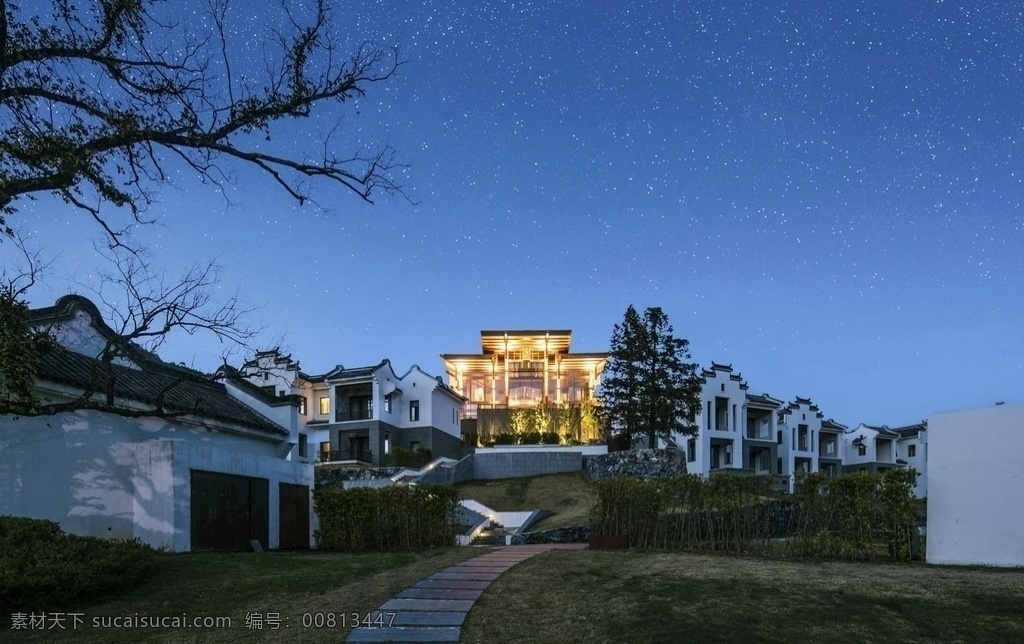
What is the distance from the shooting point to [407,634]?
7672 mm

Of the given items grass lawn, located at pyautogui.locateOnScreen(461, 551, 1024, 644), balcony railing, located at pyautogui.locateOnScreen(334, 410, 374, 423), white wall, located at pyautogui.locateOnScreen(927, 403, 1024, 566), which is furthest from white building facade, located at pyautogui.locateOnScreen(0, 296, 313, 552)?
balcony railing, located at pyautogui.locateOnScreen(334, 410, 374, 423)

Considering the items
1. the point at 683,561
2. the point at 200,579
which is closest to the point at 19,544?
the point at 200,579

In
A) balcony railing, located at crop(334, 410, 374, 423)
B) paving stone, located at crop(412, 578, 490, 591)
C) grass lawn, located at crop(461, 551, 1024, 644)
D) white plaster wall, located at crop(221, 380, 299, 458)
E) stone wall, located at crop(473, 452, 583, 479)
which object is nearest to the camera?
grass lawn, located at crop(461, 551, 1024, 644)

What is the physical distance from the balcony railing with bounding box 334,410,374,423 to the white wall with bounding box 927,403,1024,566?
124 feet

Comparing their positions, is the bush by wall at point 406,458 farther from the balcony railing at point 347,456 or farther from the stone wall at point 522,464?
the balcony railing at point 347,456

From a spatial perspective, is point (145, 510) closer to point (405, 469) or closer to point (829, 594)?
point (829, 594)

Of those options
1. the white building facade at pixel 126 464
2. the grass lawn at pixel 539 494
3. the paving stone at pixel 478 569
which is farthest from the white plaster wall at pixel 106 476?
the grass lawn at pixel 539 494

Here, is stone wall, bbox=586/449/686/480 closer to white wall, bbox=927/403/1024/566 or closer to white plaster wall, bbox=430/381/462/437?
white plaster wall, bbox=430/381/462/437

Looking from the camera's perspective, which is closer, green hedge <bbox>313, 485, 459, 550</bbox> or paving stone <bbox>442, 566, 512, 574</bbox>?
paving stone <bbox>442, 566, 512, 574</bbox>

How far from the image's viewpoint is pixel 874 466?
63781 millimetres

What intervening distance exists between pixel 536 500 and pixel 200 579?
24536 mm

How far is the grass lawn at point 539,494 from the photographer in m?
30.5

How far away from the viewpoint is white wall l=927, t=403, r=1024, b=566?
12680 mm

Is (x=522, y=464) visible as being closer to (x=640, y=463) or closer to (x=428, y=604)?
(x=640, y=463)
